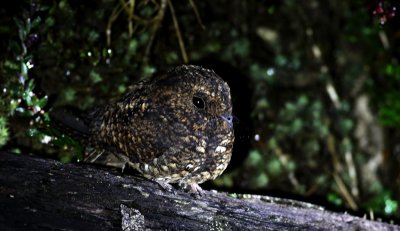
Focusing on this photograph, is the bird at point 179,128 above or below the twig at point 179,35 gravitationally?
below

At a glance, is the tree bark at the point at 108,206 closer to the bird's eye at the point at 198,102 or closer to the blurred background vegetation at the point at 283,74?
the bird's eye at the point at 198,102

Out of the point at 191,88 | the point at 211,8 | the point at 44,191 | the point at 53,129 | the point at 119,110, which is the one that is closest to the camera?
the point at 44,191

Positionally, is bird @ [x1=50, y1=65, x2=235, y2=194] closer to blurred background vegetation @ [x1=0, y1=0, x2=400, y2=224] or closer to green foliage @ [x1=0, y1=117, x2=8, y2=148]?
green foliage @ [x1=0, y1=117, x2=8, y2=148]

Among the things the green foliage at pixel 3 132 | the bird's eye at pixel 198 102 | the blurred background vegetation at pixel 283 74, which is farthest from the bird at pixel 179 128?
the blurred background vegetation at pixel 283 74

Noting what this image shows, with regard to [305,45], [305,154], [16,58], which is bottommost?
[16,58]

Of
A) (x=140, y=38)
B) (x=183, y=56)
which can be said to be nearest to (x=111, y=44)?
(x=140, y=38)

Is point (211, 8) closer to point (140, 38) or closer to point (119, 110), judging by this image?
point (140, 38)

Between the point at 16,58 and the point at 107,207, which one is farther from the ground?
the point at 16,58
